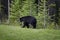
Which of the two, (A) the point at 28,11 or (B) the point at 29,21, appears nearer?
(B) the point at 29,21

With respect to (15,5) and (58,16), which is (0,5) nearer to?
(15,5)

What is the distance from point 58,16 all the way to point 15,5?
156 inches

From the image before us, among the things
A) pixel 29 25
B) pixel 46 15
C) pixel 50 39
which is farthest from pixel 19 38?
pixel 46 15

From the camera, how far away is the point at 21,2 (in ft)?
91.3

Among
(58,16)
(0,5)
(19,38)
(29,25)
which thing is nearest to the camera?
(19,38)

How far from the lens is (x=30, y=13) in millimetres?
24578

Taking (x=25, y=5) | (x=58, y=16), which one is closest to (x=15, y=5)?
(x=25, y=5)

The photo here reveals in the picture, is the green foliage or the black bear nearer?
the black bear

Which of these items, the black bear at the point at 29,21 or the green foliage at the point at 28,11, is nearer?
the black bear at the point at 29,21

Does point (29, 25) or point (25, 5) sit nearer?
point (29, 25)

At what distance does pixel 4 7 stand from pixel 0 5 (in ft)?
5.21

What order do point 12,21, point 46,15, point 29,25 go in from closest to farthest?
point 29,25 → point 46,15 → point 12,21

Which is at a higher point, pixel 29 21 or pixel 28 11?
pixel 28 11

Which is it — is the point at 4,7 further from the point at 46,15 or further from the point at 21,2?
the point at 46,15
